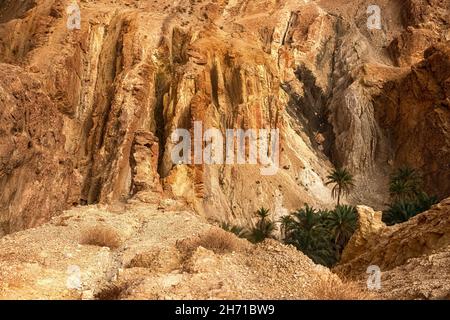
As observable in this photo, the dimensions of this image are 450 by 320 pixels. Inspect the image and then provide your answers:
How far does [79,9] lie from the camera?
5675 cm

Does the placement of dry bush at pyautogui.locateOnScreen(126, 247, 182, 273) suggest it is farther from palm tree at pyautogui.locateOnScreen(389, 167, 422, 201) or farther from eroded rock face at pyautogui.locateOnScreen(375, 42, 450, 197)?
eroded rock face at pyautogui.locateOnScreen(375, 42, 450, 197)

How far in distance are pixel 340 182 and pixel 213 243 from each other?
3564 cm

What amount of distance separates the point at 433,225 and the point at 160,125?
35.8m

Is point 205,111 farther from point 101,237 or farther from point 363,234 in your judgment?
point 101,237

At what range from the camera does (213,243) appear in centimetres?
1090

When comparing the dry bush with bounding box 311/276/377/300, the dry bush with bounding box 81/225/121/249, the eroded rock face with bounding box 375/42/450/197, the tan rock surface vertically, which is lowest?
the dry bush with bounding box 311/276/377/300

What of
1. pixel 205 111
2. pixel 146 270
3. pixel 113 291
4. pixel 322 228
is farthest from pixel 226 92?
pixel 113 291

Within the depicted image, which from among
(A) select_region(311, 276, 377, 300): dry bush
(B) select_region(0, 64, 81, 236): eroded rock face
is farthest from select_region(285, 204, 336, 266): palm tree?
(A) select_region(311, 276, 377, 300): dry bush

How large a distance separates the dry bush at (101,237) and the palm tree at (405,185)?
35.6 m

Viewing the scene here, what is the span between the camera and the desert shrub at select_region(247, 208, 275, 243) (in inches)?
1459

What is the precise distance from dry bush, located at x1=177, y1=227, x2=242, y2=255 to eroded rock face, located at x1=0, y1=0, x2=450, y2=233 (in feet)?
84.0
